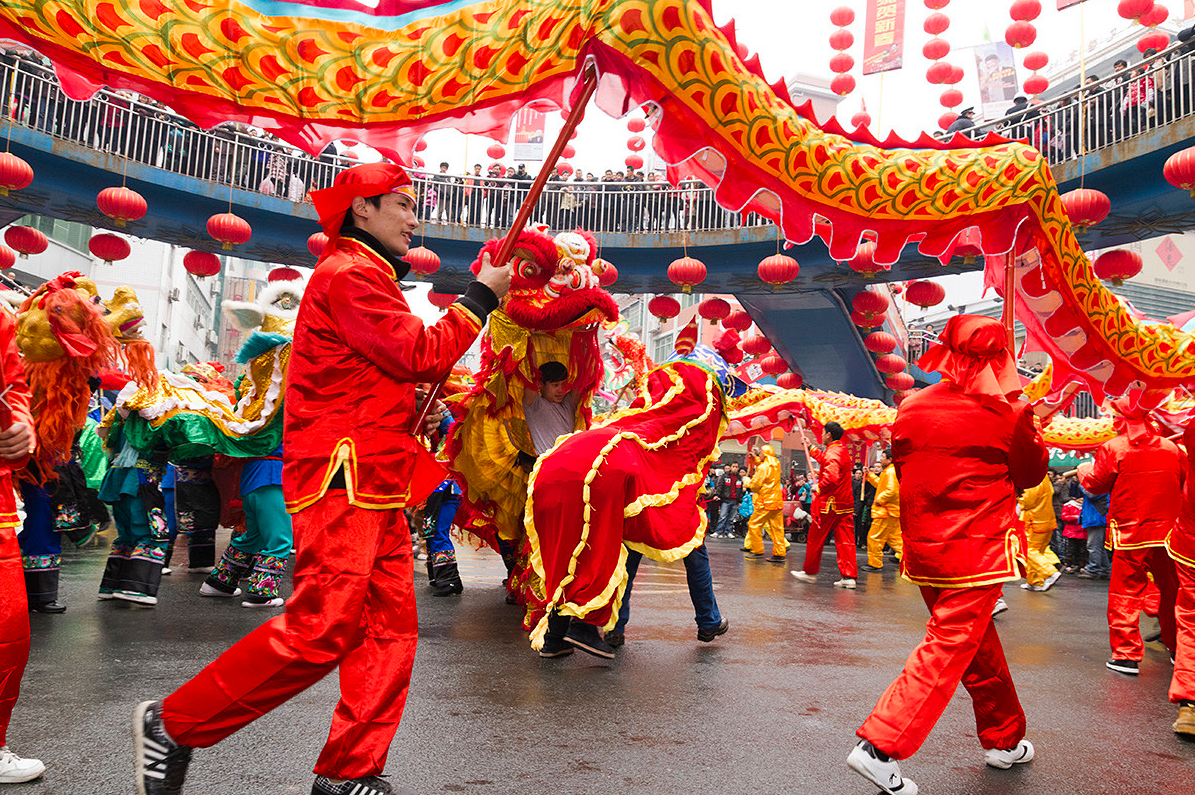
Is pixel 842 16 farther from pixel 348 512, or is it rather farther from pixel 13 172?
pixel 348 512

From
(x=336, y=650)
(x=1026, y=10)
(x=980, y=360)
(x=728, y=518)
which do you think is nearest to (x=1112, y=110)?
(x=1026, y=10)

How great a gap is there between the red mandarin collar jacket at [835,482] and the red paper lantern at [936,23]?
7892mm

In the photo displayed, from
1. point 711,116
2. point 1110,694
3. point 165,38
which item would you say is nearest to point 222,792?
point 165,38

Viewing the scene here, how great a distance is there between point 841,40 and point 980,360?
43.3 feet

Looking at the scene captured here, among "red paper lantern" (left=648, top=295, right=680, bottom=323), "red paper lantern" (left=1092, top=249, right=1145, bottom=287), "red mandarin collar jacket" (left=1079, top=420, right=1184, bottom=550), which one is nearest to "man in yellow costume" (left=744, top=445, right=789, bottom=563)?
"red paper lantern" (left=648, top=295, right=680, bottom=323)

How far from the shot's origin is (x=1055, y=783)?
312cm

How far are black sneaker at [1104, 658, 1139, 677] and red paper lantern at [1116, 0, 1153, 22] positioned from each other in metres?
9.27

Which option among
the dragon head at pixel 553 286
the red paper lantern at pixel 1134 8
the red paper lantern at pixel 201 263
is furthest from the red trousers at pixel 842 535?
the red paper lantern at pixel 201 263

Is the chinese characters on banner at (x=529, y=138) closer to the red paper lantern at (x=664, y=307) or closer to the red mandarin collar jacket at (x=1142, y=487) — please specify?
the red paper lantern at (x=664, y=307)

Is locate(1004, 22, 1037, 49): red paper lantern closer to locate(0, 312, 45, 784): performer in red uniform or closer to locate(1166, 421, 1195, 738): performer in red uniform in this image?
locate(1166, 421, 1195, 738): performer in red uniform

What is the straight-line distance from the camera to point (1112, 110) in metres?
11.7

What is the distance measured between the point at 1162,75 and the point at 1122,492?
8035 mm

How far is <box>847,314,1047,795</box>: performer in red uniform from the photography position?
3090 mm

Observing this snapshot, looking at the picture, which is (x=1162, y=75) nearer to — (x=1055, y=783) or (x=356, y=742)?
(x=1055, y=783)
